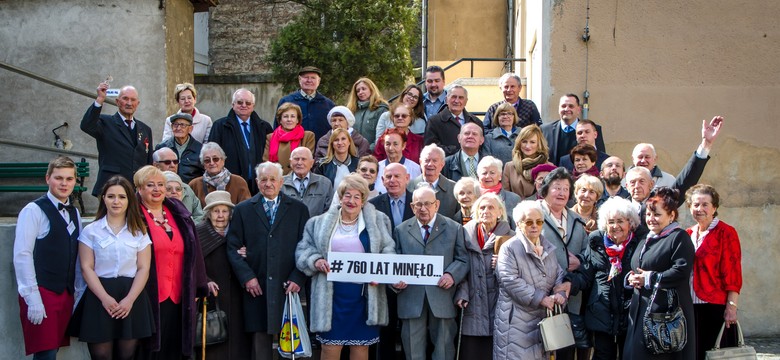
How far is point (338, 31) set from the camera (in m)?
15.8

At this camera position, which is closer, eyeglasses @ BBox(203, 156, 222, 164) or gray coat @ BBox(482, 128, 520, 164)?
eyeglasses @ BBox(203, 156, 222, 164)

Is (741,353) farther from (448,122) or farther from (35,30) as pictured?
(35,30)

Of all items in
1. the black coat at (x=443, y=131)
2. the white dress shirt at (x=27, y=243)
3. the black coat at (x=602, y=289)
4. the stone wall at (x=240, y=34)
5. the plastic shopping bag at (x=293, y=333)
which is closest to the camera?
the white dress shirt at (x=27, y=243)

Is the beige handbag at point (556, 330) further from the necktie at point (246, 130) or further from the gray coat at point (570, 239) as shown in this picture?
the necktie at point (246, 130)

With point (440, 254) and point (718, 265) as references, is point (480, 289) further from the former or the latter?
point (718, 265)

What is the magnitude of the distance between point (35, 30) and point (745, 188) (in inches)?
373

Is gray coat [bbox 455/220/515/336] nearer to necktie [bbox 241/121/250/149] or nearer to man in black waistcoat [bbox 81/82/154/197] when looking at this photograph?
necktie [bbox 241/121/250/149]

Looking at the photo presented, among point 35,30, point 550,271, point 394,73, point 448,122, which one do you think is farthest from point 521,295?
point 394,73

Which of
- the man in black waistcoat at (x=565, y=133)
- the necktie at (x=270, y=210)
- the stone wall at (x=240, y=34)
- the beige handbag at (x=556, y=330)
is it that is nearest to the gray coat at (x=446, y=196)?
the necktie at (x=270, y=210)

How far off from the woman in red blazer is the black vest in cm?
481

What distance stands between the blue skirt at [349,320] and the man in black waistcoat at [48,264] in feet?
6.54

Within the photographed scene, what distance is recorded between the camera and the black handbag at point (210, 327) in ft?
21.8

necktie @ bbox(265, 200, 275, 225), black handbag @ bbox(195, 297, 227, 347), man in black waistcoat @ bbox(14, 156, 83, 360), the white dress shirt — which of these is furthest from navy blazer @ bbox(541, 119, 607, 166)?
the white dress shirt

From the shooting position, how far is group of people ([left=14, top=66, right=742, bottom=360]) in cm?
605
